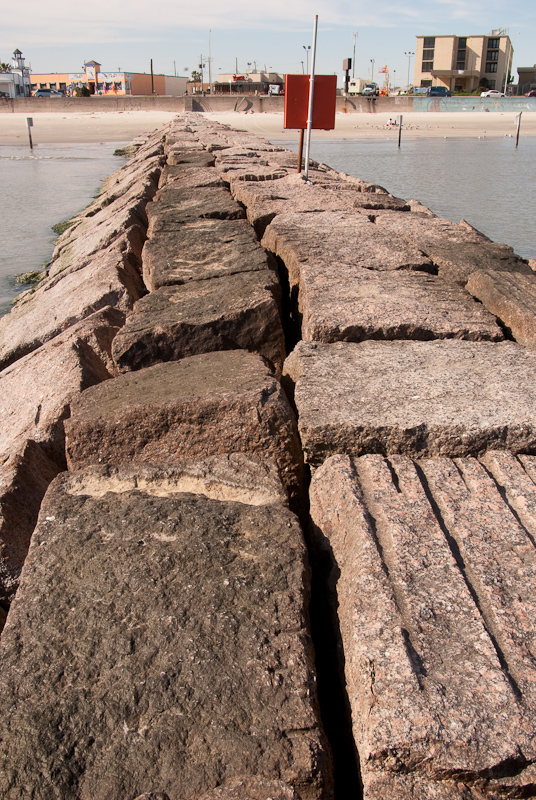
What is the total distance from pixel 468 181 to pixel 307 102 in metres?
7.89

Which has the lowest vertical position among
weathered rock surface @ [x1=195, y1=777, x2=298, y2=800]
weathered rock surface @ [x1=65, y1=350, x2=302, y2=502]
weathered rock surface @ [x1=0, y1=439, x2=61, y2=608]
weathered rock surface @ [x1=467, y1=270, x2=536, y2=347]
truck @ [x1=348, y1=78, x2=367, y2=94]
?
weathered rock surface @ [x1=0, y1=439, x2=61, y2=608]

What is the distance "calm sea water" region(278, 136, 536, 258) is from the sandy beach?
1101 cm

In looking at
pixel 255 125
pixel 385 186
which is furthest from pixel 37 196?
pixel 255 125

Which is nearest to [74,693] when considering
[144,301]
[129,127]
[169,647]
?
[169,647]

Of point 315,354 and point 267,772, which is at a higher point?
point 315,354

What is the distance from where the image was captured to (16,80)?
60.8 m

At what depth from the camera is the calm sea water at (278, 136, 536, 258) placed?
868 cm

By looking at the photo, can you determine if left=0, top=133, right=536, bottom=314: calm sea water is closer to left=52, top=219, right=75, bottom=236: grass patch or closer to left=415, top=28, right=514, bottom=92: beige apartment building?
left=52, top=219, right=75, bottom=236: grass patch

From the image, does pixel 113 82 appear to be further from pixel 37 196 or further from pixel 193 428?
pixel 193 428

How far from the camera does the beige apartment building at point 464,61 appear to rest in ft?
240

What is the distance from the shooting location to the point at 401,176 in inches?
545

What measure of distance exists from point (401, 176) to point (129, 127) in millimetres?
24598

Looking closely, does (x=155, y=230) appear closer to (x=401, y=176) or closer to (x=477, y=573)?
(x=477, y=573)

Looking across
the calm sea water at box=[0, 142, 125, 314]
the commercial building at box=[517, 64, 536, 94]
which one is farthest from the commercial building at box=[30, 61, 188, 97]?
the calm sea water at box=[0, 142, 125, 314]
